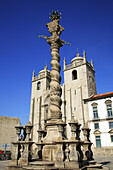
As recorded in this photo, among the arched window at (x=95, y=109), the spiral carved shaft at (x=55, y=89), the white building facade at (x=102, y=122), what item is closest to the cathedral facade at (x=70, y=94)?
the arched window at (x=95, y=109)

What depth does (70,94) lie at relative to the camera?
111 ft

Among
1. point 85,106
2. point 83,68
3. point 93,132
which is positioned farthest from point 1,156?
point 83,68

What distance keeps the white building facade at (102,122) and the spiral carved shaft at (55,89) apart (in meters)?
17.9

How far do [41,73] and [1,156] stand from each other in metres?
30.4

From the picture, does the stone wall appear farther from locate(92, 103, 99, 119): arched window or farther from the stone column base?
the stone column base

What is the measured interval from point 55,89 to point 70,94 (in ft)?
76.2

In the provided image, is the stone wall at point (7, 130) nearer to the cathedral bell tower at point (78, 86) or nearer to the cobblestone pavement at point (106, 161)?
the cathedral bell tower at point (78, 86)

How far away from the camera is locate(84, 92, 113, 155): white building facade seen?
82.3 ft

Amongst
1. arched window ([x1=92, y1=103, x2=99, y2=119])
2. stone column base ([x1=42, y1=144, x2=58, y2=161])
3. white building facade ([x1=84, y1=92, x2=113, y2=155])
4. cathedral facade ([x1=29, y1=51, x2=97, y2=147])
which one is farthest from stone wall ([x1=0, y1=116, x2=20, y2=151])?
stone column base ([x1=42, y1=144, x2=58, y2=161])

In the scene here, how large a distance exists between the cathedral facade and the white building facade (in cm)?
176

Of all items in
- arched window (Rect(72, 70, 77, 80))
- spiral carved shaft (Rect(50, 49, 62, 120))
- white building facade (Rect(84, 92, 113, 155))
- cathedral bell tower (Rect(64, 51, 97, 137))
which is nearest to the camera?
spiral carved shaft (Rect(50, 49, 62, 120))

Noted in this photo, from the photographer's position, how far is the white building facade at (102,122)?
82.3 feet

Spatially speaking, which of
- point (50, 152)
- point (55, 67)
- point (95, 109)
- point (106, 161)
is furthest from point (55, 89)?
point (95, 109)

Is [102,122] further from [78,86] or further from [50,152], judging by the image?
[50,152]
